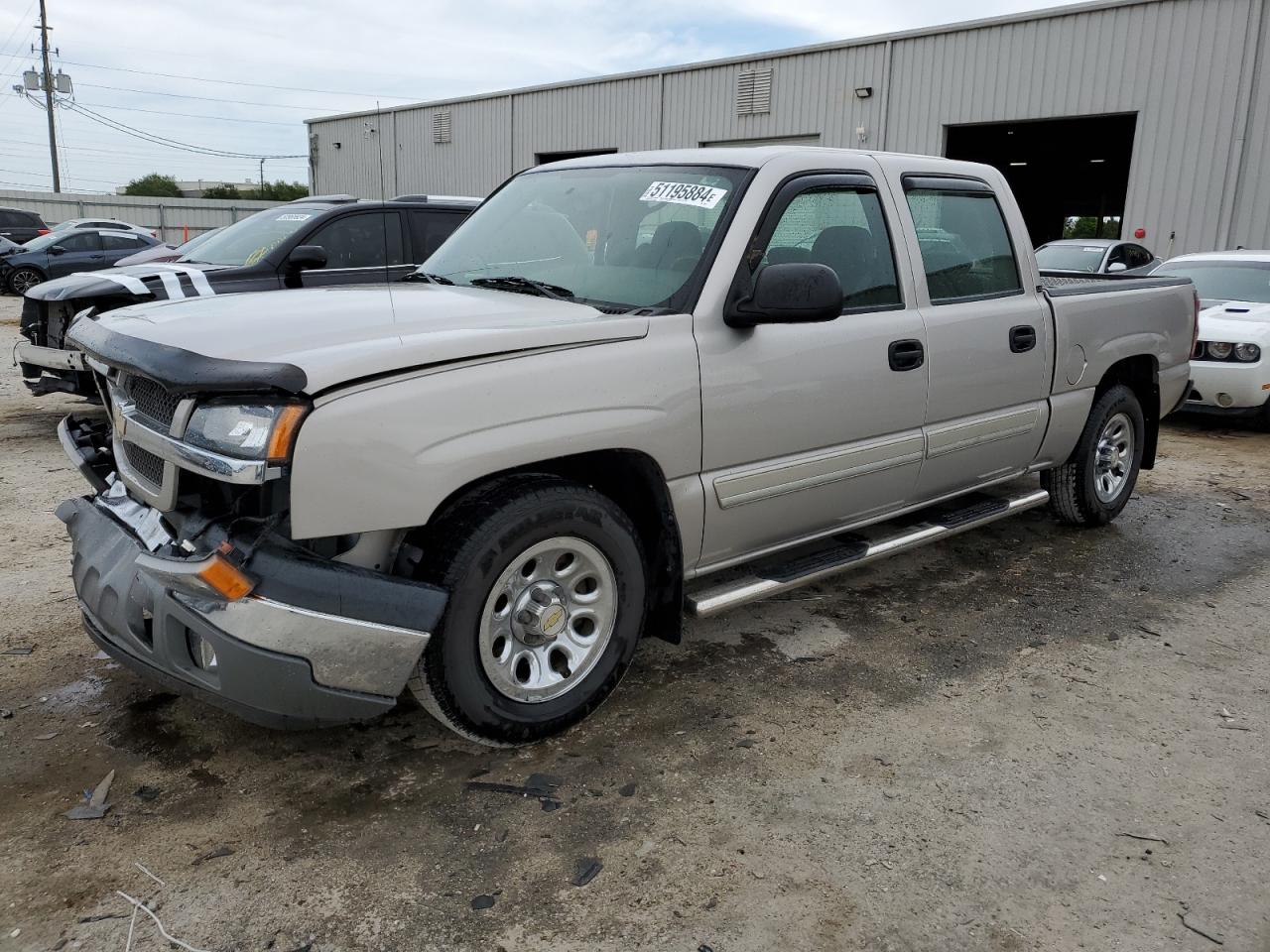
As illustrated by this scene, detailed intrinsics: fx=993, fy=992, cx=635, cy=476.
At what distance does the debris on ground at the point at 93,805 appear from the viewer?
2.77m

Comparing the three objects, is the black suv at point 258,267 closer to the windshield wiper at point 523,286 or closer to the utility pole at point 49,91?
the windshield wiper at point 523,286

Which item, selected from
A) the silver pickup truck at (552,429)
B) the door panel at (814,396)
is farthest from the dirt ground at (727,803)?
the door panel at (814,396)

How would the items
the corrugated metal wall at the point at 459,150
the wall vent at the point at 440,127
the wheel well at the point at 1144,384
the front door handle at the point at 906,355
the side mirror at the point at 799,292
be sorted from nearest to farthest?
1. the side mirror at the point at 799,292
2. the front door handle at the point at 906,355
3. the wheel well at the point at 1144,384
4. the corrugated metal wall at the point at 459,150
5. the wall vent at the point at 440,127

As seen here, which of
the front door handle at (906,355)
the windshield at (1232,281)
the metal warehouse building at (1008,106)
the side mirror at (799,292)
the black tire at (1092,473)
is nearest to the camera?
the side mirror at (799,292)

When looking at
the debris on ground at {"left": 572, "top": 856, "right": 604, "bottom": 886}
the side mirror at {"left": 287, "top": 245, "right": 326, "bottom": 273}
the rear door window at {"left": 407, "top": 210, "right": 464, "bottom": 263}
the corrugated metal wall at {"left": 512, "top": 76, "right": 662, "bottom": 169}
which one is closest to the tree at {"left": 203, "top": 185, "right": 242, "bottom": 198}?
the corrugated metal wall at {"left": 512, "top": 76, "right": 662, "bottom": 169}

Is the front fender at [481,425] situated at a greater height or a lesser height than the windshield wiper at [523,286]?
lesser

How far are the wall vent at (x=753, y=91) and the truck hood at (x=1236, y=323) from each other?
13428 millimetres

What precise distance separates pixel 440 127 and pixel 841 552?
27.6 m

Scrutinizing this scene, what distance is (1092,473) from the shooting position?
546 centimetres

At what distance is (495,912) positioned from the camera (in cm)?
242

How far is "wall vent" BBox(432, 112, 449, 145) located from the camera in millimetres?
28547

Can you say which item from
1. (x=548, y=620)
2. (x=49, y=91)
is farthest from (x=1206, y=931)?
(x=49, y=91)

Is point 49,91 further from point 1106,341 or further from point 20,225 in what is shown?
point 1106,341

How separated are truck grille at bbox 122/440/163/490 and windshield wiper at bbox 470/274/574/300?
136 centimetres
